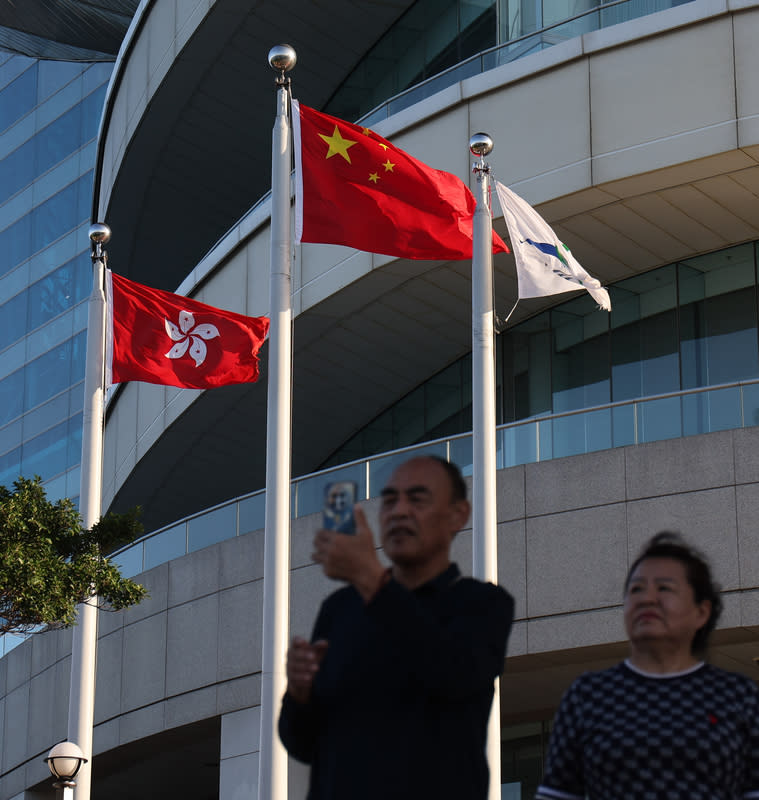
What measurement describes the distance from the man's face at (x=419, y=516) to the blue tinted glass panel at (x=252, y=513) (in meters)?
18.2

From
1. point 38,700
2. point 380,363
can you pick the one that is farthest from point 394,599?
point 38,700

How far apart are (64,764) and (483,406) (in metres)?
5.73

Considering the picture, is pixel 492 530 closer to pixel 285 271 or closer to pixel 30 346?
pixel 285 271

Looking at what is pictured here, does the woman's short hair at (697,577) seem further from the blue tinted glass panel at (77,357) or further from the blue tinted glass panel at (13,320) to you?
the blue tinted glass panel at (13,320)

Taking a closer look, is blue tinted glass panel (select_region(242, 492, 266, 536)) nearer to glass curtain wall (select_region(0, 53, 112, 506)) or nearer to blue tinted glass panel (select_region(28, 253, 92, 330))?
glass curtain wall (select_region(0, 53, 112, 506))

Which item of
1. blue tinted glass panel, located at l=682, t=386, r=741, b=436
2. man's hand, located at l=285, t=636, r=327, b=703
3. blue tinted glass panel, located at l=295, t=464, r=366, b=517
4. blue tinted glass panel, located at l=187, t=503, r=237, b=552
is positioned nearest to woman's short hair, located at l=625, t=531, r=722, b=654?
man's hand, located at l=285, t=636, r=327, b=703

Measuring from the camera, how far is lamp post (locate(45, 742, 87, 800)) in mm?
15484

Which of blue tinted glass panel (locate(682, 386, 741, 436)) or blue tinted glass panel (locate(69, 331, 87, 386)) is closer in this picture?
blue tinted glass panel (locate(682, 386, 741, 436))

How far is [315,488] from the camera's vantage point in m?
21.2

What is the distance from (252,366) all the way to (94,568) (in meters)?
3.98

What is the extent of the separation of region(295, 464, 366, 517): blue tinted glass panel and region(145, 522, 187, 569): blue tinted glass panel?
291 cm

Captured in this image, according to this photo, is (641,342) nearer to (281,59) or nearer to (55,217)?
(281,59)

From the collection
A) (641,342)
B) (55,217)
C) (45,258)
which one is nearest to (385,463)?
(641,342)

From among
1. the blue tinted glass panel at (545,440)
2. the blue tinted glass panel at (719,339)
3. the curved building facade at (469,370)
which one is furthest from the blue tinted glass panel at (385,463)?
the blue tinted glass panel at (719,339)
